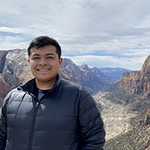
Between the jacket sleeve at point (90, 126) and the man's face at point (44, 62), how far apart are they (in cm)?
93

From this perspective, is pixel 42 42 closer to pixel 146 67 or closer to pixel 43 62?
pixel 43 62

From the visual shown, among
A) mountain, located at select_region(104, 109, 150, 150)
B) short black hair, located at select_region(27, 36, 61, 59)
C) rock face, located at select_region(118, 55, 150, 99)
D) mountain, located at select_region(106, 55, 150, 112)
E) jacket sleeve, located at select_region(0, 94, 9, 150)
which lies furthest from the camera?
rock face, located at select_region(118, 55, 150, 99)

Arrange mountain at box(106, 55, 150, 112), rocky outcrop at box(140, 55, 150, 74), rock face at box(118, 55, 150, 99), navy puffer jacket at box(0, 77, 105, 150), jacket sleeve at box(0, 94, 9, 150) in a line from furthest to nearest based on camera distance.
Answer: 1. rocky outcrop at box(140, 55, 150, 74)
2. rock face at box(118, 55, 150, 99)
3. mountain at box(106, 55, 150, 112)
4. jacket sleeve at box(0, 94, 9, 150)
5. navy puffer jacket at box(0, 77, 105, 150)

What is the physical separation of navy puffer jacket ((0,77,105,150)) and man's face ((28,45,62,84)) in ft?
1.18

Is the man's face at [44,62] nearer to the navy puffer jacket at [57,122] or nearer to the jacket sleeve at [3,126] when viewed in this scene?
the navy puffer jacket at [57,122]

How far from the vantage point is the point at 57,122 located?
2896 mm

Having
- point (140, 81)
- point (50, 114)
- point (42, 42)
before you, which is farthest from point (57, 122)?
point (140, 81)

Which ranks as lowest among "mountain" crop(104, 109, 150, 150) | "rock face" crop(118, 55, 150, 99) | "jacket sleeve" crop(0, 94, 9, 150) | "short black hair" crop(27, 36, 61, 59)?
"mountain" crop(104, 109, 150, 150)

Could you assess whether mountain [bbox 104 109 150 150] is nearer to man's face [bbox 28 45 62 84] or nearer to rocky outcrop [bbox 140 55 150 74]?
man's face [bbox 28 45 62 84]

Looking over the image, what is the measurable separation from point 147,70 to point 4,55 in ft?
442

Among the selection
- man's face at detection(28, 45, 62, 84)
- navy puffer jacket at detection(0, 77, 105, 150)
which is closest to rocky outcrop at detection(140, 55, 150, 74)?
navy puffer jacket at detection(0, 77, 105, 150)

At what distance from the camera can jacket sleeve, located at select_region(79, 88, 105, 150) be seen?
9.75 feet

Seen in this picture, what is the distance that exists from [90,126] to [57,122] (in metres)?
0.73

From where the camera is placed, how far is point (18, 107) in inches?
126
